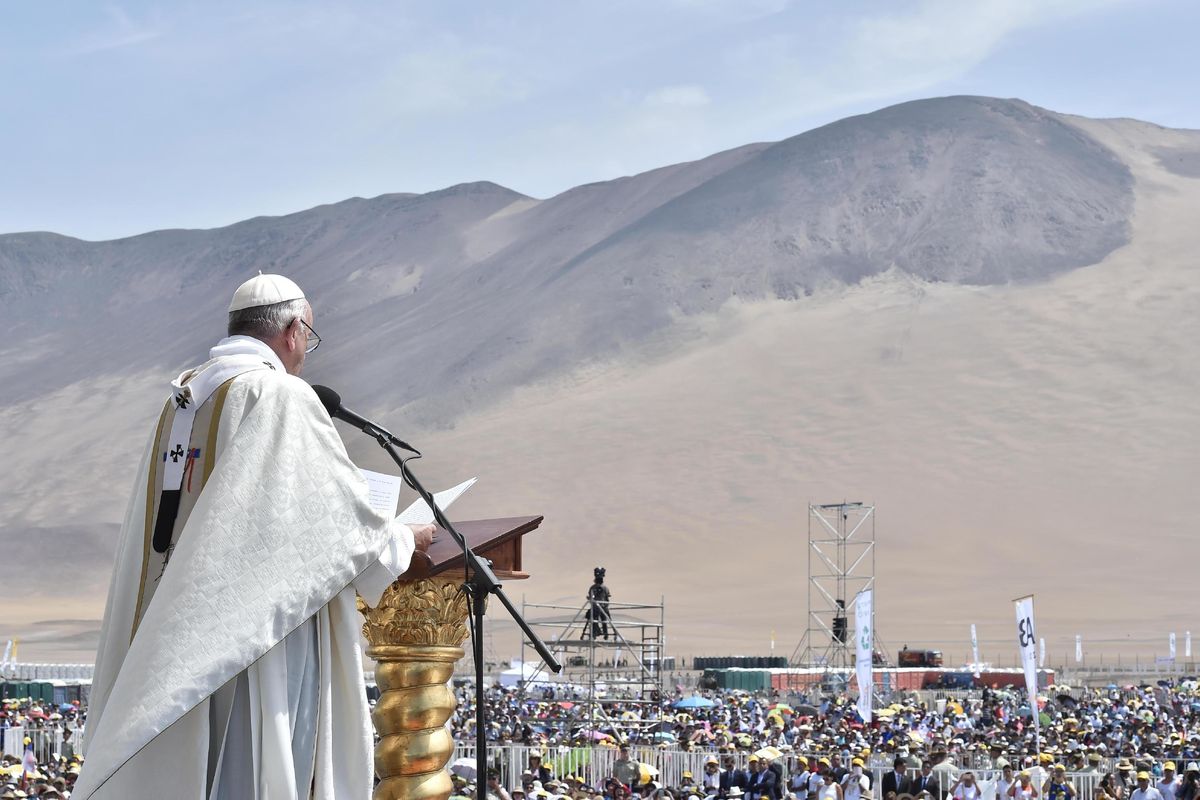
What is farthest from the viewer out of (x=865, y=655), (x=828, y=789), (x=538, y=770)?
(x=865, y=655)

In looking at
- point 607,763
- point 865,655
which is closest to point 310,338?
point 607,763

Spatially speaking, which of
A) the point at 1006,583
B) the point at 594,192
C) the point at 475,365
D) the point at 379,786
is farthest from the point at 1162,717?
the point at 594,192

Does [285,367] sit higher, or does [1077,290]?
[1077,290]

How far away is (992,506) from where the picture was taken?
300ft

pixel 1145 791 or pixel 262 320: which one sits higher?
→ pixel 262 320

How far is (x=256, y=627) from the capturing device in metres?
3.61

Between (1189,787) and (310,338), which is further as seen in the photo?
(1189,787)

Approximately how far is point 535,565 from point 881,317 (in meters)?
35.8

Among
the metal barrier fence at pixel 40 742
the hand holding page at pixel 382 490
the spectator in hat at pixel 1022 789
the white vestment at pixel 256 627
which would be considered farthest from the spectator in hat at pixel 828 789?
the white vestment at pixel 256 627

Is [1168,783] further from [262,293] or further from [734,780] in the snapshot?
[262,293]

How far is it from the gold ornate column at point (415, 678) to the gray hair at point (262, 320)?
0.76 meters

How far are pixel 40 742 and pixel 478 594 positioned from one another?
19.9 meters

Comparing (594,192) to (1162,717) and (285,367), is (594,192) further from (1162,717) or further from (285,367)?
(285,367)

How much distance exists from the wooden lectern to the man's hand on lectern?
7 centimetres
